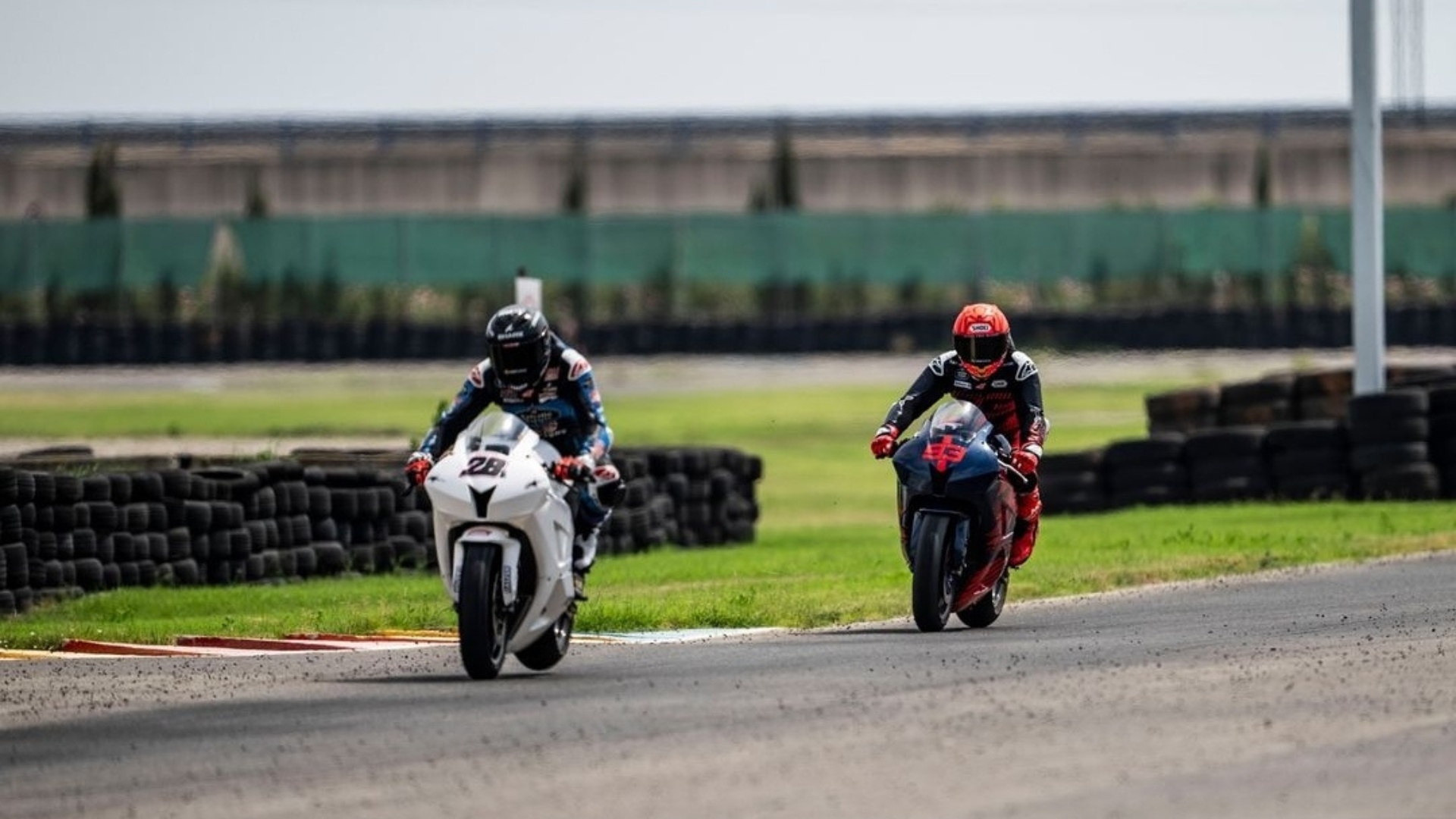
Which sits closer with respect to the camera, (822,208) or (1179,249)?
(1179,249)

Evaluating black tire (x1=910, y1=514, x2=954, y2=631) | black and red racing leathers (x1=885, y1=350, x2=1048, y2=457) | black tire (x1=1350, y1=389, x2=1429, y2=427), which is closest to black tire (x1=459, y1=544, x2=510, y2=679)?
black tire (x1=910, y1=514, x2=954, y2=631)

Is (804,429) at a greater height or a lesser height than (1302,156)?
lesser

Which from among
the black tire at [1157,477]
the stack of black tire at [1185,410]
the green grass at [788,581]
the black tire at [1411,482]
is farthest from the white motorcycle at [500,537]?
the stack of black tire at [1185,410]

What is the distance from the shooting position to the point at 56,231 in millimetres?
46594

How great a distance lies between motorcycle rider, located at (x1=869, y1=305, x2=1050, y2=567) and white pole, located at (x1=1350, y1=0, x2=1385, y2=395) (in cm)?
1078

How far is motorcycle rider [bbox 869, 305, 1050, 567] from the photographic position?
1383 centimetres

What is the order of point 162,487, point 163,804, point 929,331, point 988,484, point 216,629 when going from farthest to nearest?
1. point 929,331
2. point 162,487
3. point 216,629
4. point 988,484
5. point 163,804

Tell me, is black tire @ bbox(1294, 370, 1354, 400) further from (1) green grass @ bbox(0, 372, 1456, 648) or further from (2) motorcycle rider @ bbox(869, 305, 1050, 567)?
(2) motorcycle rider @ bbox(869, 305, 1050, 567)

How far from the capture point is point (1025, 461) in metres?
13.6

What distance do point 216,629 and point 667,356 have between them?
96.7 ft

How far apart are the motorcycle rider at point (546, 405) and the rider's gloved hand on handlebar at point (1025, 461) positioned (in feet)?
7.93

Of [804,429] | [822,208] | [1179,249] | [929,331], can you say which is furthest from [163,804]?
[822,208]

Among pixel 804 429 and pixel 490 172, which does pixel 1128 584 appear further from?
pixel 490 172

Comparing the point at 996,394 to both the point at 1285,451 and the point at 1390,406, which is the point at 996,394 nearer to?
the point at 1390,406
